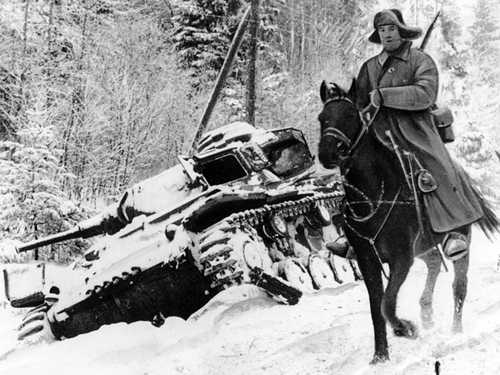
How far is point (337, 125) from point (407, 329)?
1.84m

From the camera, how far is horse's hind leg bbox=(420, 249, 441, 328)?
5.50 meters

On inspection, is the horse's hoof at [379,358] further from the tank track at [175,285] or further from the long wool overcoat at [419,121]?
the tank track at [175,285]

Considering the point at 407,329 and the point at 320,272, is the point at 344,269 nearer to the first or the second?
the point at 320,272

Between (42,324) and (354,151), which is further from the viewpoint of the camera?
(42,324)

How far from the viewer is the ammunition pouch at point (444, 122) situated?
5543 mm

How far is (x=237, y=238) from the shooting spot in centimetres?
759

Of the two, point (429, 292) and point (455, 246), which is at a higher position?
point (455, 246)

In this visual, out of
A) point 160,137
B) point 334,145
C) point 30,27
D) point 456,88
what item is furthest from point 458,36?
point 334,145

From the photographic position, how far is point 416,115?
511 centimetres

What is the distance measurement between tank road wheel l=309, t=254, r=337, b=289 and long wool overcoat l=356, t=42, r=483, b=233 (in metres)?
3.35

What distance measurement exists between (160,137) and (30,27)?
5520 millimetres

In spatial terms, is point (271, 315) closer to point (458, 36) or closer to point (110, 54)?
point (110, 54)

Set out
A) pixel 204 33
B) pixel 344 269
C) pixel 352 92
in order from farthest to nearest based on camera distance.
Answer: pixel 204 33, pixel 344 269, pixel 352 92

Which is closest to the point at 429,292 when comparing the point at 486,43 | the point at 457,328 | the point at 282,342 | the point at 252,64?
the point at 457,328
